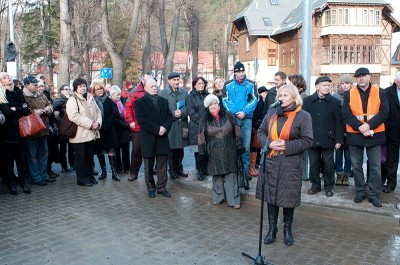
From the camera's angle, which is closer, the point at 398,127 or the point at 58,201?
the point at 398,127

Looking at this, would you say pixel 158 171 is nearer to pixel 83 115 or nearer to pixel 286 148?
pixel 83 115

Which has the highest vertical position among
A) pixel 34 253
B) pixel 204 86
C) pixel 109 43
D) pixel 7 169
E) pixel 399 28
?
pixel 399 28

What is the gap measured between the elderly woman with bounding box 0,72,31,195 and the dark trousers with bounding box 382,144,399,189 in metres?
6.32

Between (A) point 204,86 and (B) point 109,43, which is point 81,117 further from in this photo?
(B) point 109,43

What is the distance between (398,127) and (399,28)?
44.7m

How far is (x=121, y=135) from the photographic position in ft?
32.9

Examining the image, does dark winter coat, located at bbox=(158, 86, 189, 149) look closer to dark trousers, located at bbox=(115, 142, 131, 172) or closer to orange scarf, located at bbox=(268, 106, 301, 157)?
dark trousers, located at bbox=(115, 142, 131, 172)

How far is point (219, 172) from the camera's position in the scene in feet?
24.3

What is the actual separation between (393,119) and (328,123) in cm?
102

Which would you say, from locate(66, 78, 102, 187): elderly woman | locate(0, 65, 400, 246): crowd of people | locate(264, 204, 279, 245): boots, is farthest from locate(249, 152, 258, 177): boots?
locate(264, 204, 279, 245): boots

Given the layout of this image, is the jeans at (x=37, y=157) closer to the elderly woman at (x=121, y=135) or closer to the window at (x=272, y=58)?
the elderly woman at (x=121, y=135)

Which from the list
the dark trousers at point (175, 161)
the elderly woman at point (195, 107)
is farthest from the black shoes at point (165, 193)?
the dark trousers at point (175, 161)

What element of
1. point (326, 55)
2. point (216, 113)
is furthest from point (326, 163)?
point (326, 55)

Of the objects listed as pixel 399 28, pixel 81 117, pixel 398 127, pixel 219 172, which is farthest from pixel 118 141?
pixel 399 28
